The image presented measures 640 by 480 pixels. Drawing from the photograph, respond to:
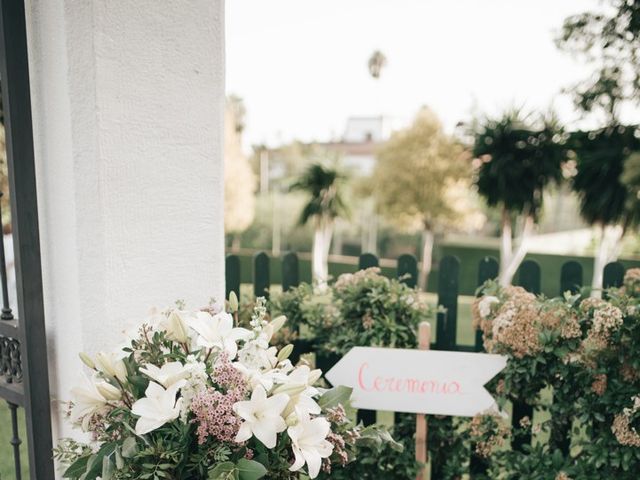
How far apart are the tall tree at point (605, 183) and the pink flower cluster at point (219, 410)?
663 centimetres

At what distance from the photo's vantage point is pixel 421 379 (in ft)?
7.27

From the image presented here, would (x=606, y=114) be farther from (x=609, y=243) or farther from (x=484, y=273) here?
(x=484, y=273)

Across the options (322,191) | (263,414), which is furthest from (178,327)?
(322,191)

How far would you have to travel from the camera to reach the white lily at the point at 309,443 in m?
1.20

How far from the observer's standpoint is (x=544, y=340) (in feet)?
6.56

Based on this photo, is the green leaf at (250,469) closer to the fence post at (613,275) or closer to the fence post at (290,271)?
the fence post at (290,271)

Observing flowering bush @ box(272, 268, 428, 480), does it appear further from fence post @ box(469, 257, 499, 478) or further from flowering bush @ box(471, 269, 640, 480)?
flowering bush @ box(471, 269, 640, 480)

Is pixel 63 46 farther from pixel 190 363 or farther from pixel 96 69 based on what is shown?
pixel 190 363

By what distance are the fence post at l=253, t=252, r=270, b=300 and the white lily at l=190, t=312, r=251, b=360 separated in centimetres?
137

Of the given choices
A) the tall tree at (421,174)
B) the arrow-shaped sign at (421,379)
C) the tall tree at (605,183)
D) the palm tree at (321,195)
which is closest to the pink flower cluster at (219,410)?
the arrow-shaped sign at (421,379)

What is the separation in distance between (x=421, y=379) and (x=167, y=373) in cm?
130

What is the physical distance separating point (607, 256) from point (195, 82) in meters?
8.05

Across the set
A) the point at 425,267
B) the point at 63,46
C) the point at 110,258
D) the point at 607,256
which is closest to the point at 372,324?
the point at 110,258

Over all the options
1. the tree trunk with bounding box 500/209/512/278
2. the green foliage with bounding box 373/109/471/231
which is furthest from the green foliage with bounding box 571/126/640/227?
the green foliage with bounding box 373/109/471/231
